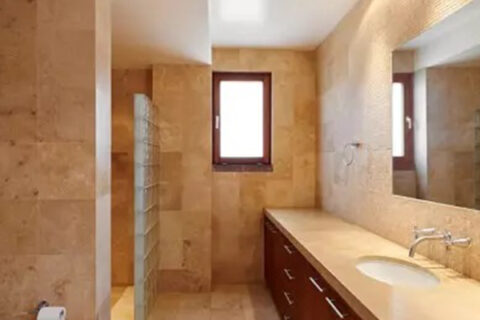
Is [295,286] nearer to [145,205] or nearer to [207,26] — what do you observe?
[145,205]

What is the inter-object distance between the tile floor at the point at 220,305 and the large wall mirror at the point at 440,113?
1.82 m

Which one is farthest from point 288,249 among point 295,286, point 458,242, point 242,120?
point 242,120

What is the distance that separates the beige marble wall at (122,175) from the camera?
14.2 feet

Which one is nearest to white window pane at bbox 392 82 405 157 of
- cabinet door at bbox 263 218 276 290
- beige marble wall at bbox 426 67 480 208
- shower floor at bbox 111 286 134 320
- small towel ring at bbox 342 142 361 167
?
beige marble wall at bbox 426 67 480 208

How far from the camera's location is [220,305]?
Result: 12.5 feet

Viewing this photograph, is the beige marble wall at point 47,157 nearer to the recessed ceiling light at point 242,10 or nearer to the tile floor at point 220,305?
the recessed ceiling light at point 242,10

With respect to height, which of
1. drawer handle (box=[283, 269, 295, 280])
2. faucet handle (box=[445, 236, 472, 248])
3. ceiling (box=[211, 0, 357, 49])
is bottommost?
drawer handle (box=[283, 269, 295, 280])

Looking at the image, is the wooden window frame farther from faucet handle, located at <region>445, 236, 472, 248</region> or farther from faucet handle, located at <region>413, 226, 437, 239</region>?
faucet handle, located at <region>445, 236, 472, 248</region>

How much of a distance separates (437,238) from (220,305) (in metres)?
2.40

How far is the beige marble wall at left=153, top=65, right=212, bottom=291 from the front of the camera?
4152mm

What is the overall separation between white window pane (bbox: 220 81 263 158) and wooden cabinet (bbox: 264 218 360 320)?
82 cm

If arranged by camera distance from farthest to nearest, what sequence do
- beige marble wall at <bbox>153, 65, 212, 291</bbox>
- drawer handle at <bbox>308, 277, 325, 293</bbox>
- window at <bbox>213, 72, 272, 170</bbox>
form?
1. window at <bbox>213, 72, 272, 170</bbox>
2. beige marble wall at <bbox>153, 65, 212, 291</bbox>
3. drawer handle at <bbox>308, 277, 325, 293</bbox>

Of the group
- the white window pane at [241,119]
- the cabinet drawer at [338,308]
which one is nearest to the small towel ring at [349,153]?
the white window pane at [241,119]

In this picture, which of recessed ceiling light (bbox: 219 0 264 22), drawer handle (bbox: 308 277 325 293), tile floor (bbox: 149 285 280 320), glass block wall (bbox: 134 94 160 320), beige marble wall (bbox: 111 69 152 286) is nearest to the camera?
drawer handle (bbox: 308 277 325 293)
